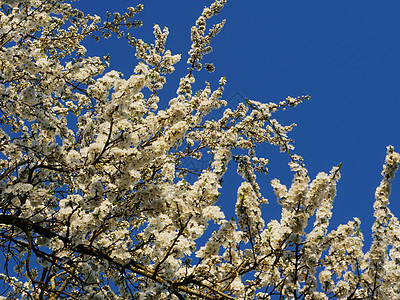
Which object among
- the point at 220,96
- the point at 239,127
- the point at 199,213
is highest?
the point at 220,96

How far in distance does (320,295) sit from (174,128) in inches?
116

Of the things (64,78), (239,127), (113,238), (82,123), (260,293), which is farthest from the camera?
(239,127)

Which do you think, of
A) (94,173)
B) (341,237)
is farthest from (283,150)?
(94,173)

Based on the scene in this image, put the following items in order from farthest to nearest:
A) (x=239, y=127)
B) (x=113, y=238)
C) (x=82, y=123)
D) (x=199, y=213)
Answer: (x=239, y=127) → (x=82, y=123) → (x=113, y=238) → (x=199, y=213)

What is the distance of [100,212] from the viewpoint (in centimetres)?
499

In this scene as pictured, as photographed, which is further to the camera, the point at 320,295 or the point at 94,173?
the point at 94,173

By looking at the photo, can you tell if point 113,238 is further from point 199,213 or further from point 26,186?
point 199,213

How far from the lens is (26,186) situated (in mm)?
5125

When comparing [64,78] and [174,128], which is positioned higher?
[64,78]

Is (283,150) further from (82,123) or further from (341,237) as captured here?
(82,123)

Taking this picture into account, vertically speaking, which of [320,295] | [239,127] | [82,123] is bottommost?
[320,295]

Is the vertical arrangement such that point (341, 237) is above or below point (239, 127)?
below

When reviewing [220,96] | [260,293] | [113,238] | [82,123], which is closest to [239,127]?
[220,96]

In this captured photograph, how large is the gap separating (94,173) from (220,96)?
553 centimetres
